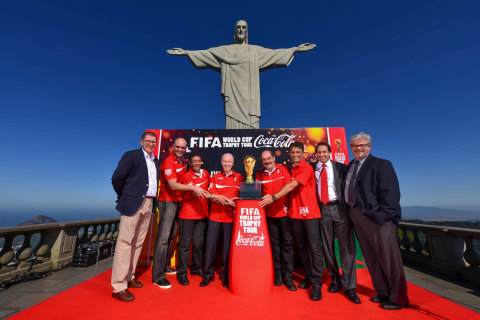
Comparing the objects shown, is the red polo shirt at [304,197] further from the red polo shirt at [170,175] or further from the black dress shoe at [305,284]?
the red polo shirt at [170,175]

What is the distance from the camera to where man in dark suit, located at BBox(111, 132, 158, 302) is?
267 centimetres

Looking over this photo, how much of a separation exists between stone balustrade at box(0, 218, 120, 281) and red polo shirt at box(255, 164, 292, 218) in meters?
4.35

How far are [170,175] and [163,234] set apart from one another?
0.96m

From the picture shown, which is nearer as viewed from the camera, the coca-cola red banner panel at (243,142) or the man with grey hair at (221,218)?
the man with grey hair at (221,218)

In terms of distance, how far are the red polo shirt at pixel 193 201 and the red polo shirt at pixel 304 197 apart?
1.47 metres

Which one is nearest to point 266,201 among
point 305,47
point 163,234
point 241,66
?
point 163,234

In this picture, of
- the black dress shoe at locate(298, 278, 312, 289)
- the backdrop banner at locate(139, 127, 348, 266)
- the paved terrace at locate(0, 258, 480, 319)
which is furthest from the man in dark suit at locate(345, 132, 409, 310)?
the backdrop banner at locate(139, 127, 348, 266)

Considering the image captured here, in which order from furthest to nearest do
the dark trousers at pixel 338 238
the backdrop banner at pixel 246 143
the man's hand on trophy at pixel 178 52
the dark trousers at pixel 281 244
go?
the man's hand on trophy at pixel 178 52, the backdrop banner at pixel 246 143, the dark trousers at pixel 281 244, the dark trousers at pixel 338 238

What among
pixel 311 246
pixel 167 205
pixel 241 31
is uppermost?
pixel 241 31

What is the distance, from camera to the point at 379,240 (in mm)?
2531

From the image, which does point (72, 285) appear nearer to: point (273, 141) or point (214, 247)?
point (214, 247)

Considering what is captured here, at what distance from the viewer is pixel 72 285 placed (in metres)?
3.30

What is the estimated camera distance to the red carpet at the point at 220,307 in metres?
2.21

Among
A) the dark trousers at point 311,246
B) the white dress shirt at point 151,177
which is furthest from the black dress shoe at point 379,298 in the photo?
the white dress shirt at point 151,177
